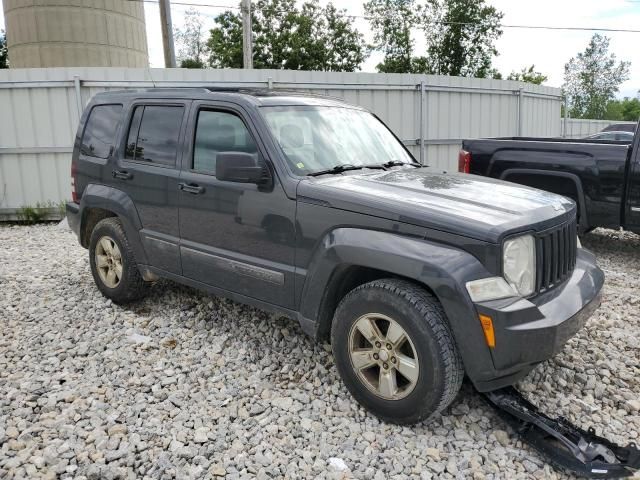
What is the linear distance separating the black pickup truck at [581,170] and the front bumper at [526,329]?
12.5ft

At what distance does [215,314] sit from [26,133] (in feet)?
22.7

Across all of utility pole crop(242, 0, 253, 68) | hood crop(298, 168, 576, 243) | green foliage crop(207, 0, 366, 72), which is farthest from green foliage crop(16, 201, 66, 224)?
green foliage crop(207, 0, 366, 72)

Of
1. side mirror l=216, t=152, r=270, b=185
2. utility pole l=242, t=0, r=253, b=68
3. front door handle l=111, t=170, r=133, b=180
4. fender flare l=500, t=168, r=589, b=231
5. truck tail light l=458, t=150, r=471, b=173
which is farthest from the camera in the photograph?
utility pole l=242, t=0, r=253, b=68

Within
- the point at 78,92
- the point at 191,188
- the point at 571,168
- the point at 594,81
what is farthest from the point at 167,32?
the point at 594,81

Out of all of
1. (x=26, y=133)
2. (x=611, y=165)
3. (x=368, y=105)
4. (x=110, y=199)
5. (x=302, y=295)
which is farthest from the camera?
(x=368, y=105)

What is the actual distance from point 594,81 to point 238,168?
188 ft

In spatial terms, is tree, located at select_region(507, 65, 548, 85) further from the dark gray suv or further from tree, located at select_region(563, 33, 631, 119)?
the dark gray suv

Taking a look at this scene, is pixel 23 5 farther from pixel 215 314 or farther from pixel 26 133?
pixel 215 314

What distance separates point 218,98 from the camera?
159 inches

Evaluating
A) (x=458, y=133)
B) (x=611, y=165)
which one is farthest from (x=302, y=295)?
(x=458, y=133)

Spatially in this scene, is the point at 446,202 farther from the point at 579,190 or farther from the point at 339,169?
the point at 579,190

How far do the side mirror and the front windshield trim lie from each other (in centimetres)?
23

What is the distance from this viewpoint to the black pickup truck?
6.26 meters

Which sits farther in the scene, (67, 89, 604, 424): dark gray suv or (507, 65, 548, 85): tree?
(507, 65, 548, 85): tree
